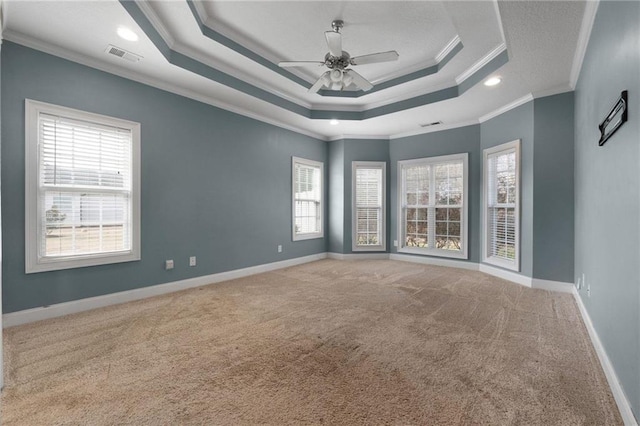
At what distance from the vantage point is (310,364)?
Answer: 2088 mm

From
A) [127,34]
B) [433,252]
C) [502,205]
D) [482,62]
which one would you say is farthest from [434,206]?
[127,34]

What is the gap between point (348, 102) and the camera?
5.09 metres

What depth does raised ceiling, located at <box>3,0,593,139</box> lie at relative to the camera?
2555 mm

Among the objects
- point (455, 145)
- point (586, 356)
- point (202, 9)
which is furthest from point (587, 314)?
point (202, 9)

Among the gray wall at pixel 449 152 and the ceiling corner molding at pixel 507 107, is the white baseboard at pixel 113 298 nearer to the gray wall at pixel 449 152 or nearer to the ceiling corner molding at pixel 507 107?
the gray wall at pixel 449 152

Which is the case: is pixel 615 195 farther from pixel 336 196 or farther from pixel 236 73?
pixel 336 196

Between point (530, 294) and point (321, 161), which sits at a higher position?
point (321, 161)

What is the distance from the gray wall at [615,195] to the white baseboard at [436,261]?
2.32 meters

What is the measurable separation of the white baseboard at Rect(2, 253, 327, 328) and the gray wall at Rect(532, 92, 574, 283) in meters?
4.27

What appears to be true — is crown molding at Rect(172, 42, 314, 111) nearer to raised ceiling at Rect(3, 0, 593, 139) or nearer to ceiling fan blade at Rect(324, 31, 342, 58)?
raised ceiling at Rect(3, 0, 593, 139)

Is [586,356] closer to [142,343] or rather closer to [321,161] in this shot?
[142,343]

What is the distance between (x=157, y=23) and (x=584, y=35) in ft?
13.1

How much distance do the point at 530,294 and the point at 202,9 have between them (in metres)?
5.01

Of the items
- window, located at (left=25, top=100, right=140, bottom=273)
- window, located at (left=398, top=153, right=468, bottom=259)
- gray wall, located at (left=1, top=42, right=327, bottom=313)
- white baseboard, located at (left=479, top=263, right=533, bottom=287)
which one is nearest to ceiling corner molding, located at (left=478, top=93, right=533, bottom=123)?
window, located at (left=398, top=153, right=468, bottom=259)
